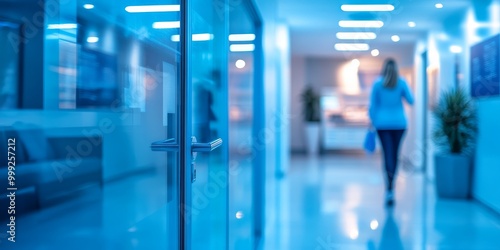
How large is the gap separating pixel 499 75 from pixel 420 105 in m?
3.91

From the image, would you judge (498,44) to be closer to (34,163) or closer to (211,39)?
(211,39)

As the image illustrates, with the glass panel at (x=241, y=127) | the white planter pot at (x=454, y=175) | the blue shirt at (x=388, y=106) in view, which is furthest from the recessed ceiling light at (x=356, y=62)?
the glass panel at (x=241, y=127)

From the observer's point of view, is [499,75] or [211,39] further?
[499,75]

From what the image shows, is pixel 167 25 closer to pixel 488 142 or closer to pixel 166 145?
pixel 166 145

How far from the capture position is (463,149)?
6234 mm

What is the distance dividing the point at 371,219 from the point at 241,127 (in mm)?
1614

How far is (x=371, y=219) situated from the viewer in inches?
192

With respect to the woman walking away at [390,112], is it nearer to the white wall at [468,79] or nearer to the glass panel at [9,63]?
the white wall at [468,79]

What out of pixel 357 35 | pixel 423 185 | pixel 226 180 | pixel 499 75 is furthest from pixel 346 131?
pixel 226 180

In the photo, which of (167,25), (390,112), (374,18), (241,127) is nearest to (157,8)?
(167,25)

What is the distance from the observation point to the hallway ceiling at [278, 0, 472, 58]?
20.5 ft

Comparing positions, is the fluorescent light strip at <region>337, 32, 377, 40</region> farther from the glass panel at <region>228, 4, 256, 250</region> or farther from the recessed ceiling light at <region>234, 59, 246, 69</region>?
the recessed ceiling light at <region>234, 59, 246, 69</region>

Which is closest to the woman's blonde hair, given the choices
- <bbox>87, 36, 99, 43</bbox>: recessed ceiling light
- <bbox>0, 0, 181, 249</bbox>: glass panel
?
<bbox>0, 0, 181, 249</bbox>: glass panel

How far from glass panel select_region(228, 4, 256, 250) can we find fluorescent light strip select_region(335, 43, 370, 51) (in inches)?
224
